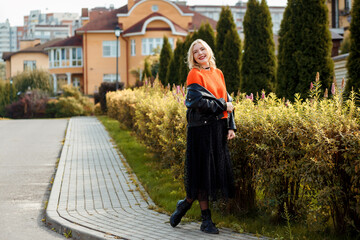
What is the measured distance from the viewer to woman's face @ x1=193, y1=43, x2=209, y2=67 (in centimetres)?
561

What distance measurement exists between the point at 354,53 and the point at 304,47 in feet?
8.17

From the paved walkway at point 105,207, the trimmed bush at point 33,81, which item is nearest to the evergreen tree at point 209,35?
the paved walkway at point 105,207

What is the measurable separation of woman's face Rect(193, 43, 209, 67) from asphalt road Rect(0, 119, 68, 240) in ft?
8.72

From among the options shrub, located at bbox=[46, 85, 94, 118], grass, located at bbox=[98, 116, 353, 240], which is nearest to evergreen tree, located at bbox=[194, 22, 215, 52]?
grass, located at bbox=[98, 116, 353, 240]

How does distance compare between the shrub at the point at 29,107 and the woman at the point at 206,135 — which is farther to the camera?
the shrub at the point at 29,107

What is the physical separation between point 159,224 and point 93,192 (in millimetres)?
2221

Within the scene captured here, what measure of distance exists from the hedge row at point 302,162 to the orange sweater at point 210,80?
1.56 ft

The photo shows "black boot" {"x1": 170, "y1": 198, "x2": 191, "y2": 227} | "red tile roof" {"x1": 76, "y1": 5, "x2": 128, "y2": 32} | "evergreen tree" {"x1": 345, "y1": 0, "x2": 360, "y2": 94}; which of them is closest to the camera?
"black boot" {"x1": 170, "y1": 198, "x2": 191, "y2": 227}

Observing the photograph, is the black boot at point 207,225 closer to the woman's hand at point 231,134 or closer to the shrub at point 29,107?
the woman's hand at point 231,134

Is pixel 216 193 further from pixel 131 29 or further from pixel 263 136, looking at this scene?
pixel 131 29

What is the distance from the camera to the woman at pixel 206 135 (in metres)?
5.44

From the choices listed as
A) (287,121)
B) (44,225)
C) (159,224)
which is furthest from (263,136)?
(44,225)

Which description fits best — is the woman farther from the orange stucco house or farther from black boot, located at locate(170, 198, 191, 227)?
the orange stucco house

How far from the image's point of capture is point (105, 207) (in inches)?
268
